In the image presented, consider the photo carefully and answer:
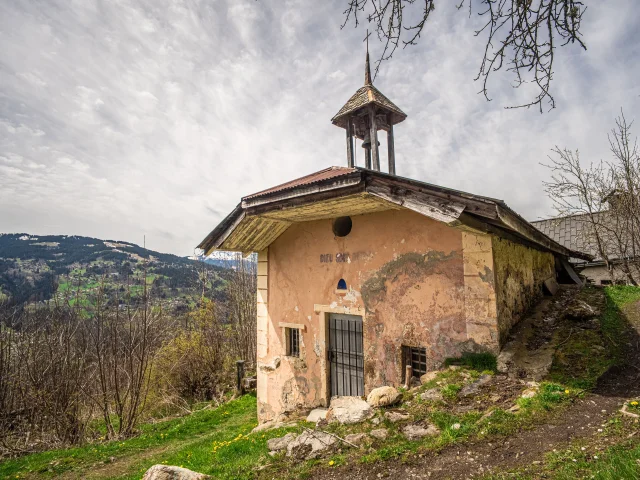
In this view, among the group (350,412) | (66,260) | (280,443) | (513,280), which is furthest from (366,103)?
(66,260)

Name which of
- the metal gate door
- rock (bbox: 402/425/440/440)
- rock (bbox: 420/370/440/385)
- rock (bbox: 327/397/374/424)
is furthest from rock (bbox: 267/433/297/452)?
the metal gate door

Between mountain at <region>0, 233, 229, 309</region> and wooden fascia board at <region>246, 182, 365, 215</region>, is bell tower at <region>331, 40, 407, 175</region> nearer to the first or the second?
wooden fascia board at <region>246, 182, 365, 215</region>

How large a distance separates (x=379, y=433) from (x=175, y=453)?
16.8ft

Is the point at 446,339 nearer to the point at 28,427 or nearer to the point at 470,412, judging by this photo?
the point at 470,412

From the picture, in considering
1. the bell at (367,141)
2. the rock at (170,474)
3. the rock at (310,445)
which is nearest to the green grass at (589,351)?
the rock at (310,445)

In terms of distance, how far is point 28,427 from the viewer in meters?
9.88

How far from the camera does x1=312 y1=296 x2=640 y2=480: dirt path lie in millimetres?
2959

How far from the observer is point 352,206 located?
20.0ft

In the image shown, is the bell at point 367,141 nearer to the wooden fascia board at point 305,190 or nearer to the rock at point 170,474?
the wooden fascia board at point 305,190

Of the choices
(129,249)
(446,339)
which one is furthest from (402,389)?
(129,249)

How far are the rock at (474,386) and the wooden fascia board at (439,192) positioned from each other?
7.35ft

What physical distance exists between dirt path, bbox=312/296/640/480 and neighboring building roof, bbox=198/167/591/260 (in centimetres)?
231

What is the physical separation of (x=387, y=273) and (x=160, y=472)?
437 centimetres

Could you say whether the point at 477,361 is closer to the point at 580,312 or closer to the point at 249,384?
the point at 580,312
